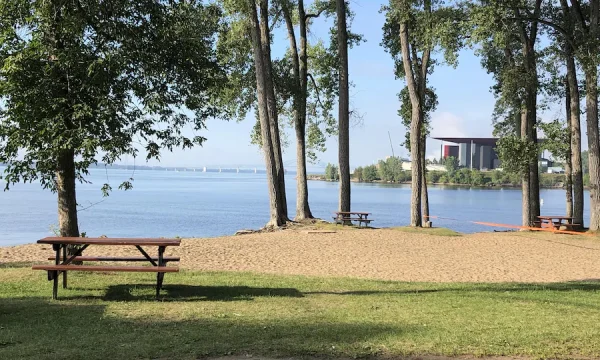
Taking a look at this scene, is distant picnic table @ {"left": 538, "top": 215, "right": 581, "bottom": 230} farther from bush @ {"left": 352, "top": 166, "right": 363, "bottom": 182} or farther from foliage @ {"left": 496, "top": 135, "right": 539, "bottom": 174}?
bush @ {"left": 352, "top": 166, "right": 363, "bottom": 182}

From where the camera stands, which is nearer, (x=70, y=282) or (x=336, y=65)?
(x=70, y=282)

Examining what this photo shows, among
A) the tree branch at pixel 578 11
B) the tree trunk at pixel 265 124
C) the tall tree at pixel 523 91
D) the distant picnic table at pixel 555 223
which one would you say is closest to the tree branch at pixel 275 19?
the tree trunk at pixel 265 124

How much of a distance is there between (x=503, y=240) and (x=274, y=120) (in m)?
8.35

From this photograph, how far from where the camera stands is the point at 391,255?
44.7ft

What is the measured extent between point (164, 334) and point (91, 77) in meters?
3.58

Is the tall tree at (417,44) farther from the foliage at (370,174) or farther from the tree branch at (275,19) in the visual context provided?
the foliage at (370,174)

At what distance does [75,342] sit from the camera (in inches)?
200

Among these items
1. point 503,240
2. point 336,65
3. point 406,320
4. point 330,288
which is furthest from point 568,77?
point 406,320

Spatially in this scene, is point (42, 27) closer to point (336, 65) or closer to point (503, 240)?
point (503, 240)

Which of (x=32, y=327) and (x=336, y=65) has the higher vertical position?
(x=336, y=65)

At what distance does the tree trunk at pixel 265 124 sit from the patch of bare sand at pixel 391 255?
8.16 ft

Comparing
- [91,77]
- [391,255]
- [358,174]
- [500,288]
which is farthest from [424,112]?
[358,174]

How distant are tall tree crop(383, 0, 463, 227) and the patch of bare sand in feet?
13.8

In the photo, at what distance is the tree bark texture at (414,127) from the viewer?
20.8m
